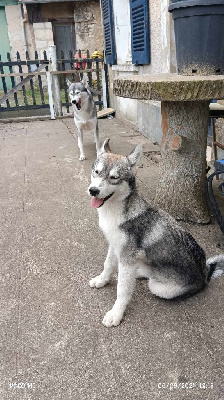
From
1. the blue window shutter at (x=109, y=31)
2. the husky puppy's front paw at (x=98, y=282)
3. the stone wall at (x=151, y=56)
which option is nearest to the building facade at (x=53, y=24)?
the blue window shutter at (x=109, y=31)

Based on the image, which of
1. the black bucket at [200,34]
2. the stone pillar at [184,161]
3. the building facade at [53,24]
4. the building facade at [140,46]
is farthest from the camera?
the building facade at [53,24]

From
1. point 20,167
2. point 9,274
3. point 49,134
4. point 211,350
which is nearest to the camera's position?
point 211,350

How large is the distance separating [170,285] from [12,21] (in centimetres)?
1703

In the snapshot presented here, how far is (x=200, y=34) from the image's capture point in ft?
9.22

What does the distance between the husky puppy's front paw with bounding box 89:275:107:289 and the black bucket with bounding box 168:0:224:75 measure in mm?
2098

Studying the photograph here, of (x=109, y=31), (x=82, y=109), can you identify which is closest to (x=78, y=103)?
(x=82, y=109)

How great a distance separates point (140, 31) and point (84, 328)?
6.22 metres

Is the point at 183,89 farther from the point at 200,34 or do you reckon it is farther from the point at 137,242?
the point at 137,242

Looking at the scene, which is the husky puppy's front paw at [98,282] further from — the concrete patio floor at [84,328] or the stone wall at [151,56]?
the stone wall at [151,56]

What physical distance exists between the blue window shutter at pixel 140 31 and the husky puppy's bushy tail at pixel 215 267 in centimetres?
507

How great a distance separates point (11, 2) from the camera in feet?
49.0

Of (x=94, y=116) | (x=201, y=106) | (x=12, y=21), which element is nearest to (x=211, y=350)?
(x=201, y=106)

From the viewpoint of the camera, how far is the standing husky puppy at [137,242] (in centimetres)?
204

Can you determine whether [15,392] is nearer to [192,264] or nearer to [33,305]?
[33,305]
